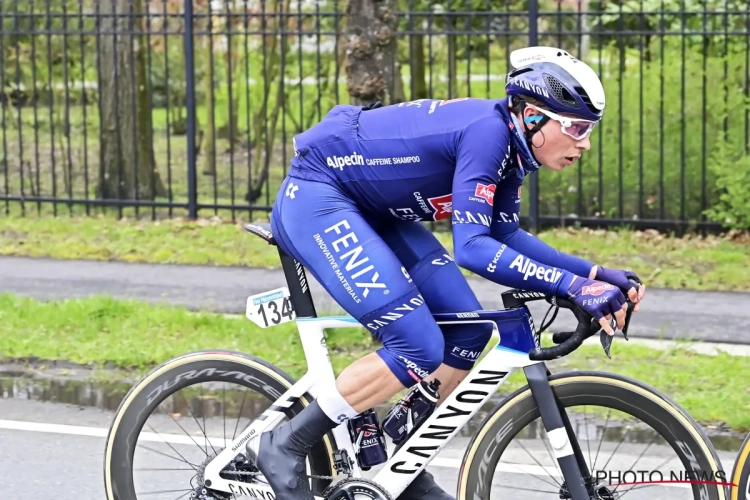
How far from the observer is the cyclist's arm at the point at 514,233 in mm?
4039

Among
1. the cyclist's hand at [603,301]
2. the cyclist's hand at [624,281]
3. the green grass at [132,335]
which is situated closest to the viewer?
the cyclist's hand at [603,301]

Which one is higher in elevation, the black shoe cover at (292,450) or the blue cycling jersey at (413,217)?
the blue cycling jersey at (413,217)

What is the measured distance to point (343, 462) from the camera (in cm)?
411

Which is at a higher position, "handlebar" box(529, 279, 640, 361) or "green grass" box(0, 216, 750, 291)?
"handlebar" box(529, 279, 640, 361)

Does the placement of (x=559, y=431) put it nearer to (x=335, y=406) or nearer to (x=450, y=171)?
(x=335, y=406)

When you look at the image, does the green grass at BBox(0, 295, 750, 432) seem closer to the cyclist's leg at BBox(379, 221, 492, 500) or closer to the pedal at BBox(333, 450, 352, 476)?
the cyclist's leg at BBox(379, 221, 492, 500)

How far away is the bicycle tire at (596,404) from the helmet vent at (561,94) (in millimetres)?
832

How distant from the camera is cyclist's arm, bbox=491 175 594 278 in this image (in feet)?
13.3

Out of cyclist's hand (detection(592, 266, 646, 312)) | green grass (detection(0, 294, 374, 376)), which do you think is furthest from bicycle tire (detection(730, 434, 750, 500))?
green grass (detection(0, 294, 374, 376))

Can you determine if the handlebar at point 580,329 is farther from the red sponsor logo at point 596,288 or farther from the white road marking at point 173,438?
the white road marking at point 173,438

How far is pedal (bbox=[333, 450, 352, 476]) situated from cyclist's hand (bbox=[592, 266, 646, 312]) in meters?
1.02

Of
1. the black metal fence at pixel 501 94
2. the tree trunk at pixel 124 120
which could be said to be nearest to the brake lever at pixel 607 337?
the black metal fence at pixel 501 94

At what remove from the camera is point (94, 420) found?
6.12 m

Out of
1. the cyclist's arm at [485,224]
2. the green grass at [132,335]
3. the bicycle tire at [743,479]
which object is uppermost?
the cyclist's arm at [485,224]
